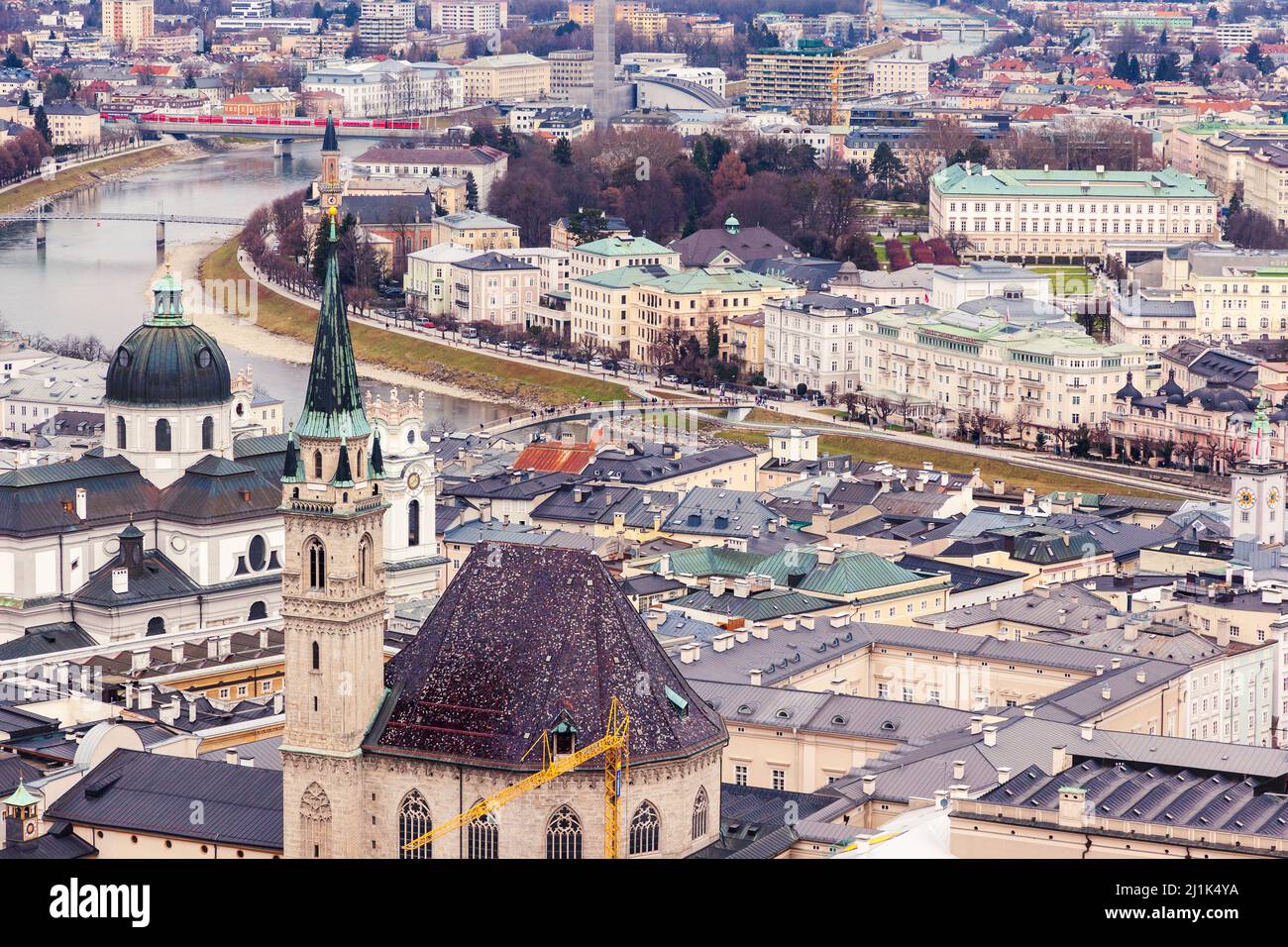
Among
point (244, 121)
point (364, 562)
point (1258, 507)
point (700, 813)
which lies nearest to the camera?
point (700, 813)

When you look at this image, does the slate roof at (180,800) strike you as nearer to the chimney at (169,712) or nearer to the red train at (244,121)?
the chimney at (169,712)

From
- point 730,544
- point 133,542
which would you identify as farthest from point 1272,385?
point 133,542

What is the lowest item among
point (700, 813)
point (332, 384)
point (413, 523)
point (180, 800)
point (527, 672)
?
point (413, 523)

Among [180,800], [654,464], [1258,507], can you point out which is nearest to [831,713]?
[180,800]

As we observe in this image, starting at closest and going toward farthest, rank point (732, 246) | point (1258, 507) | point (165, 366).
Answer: point (165, 366) < point (1258, 507) < point (732, 246)

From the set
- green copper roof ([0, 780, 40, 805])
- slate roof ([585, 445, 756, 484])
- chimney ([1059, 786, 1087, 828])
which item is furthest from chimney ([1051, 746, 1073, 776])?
slate roof ([585, 445, 756, 484])

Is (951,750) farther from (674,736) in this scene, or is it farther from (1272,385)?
(1272,385)

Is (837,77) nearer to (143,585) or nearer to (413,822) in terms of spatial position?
(143,585)

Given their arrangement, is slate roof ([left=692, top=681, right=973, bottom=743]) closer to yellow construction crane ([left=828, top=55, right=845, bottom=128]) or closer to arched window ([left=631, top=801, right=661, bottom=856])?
arched window ([left=631, top=801, right=661, bottom=856])
